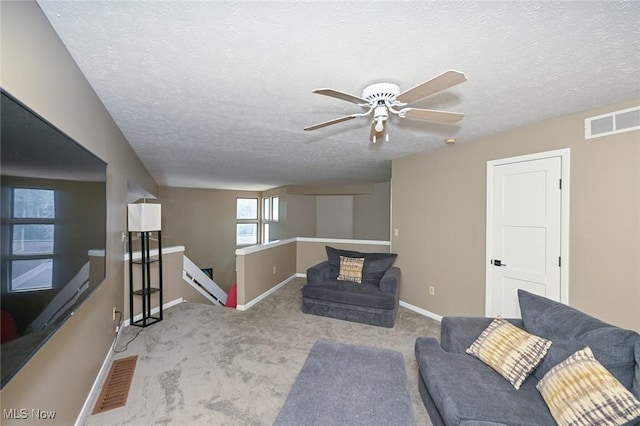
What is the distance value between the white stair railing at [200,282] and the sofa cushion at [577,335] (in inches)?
180

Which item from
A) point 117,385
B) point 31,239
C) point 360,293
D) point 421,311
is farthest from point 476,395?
point 117,385

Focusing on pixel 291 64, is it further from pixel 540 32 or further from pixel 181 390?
pixel 181 390

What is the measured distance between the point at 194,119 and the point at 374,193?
5.77 metres

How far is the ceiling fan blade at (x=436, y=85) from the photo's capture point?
130 cm

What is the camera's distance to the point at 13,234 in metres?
0.91

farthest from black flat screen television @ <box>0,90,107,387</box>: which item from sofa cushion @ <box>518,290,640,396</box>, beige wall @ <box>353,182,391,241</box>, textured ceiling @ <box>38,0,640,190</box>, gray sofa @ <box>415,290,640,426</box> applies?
beige wall @ <box>353,182,391,241</box>

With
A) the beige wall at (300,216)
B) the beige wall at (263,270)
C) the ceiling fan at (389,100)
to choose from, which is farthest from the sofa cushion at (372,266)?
the beige wall at (300,216)

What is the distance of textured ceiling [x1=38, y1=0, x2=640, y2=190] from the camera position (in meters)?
1.21

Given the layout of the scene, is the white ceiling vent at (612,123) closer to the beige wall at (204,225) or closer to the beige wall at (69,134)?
the beige wall at (69,134)

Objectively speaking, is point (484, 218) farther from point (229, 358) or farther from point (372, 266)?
point (229, 358)

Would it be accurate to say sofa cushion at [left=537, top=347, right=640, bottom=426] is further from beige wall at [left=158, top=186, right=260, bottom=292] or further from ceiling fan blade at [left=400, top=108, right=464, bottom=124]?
beige wall at [left=158, top=186, right=260, bottom=292]

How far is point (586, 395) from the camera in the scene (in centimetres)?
129

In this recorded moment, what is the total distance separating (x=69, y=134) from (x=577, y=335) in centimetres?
338

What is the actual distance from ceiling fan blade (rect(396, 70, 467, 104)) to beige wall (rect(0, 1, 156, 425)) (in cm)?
183
